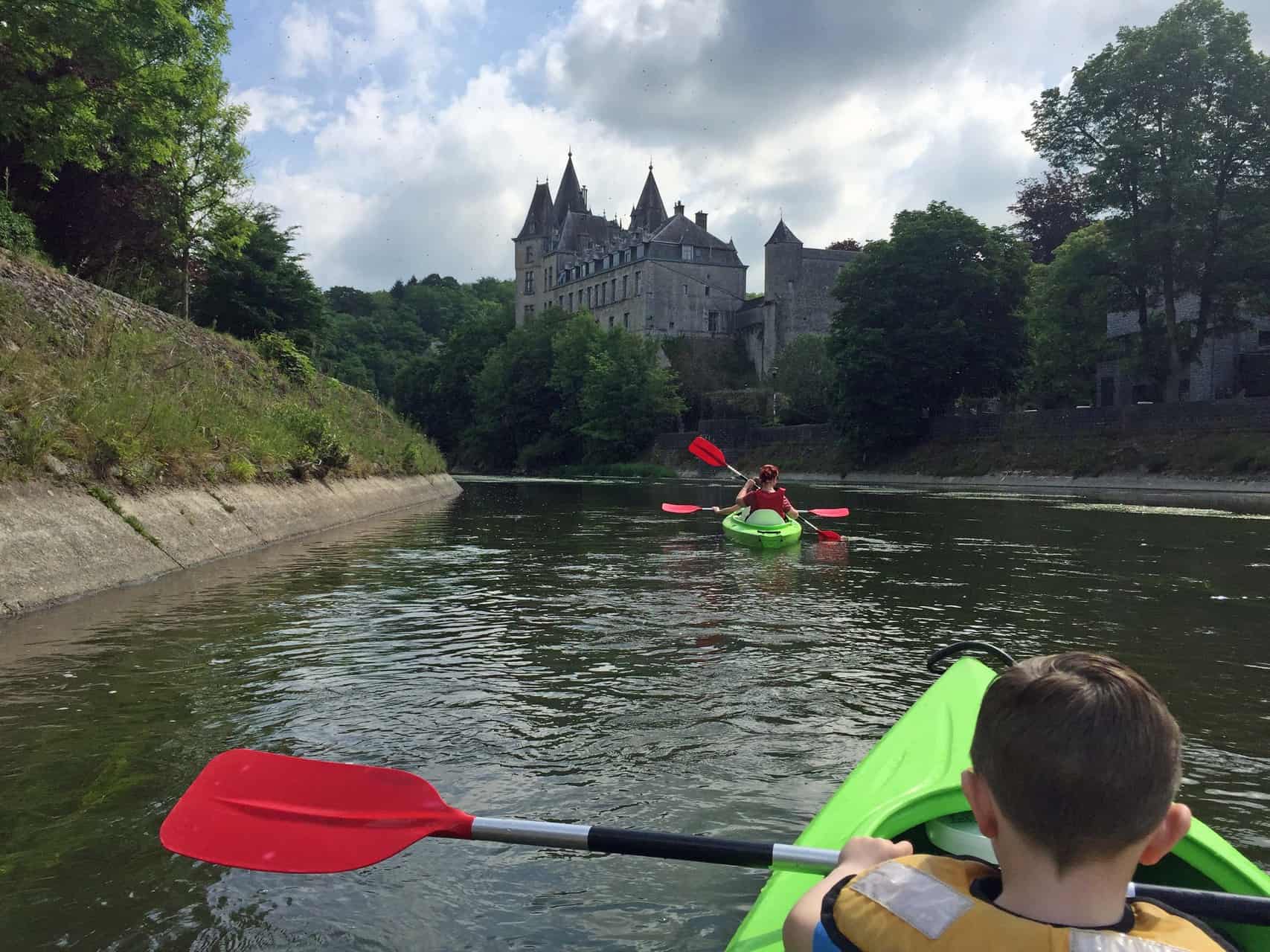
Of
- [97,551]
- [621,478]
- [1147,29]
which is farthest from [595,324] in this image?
[97,551]

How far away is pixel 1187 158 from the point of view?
3516cm

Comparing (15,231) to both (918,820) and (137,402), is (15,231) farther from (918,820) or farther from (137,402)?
(918,820)

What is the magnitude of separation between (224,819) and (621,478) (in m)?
59.4

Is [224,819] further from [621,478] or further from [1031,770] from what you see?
[621,478]

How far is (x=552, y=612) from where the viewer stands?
8.87 meters

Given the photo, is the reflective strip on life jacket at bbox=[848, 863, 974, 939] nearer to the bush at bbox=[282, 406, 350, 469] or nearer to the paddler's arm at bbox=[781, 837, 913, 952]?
the paddler's arm at bbox=[781, 837, 913, 952]

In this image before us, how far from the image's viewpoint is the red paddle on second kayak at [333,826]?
9.37 ft

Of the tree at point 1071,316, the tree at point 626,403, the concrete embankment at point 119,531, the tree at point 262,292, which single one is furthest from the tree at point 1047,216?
the concrete embankment at point 119,531

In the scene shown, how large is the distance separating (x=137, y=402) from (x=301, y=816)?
9559mm

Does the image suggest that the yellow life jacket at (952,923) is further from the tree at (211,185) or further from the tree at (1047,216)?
the tree at (1047,216)

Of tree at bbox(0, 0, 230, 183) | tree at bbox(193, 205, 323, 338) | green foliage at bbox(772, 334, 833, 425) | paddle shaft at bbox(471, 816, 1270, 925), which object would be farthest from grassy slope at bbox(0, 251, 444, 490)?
green foliage at bbox(772, 334, 833, 425)

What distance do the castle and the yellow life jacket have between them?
73468mm

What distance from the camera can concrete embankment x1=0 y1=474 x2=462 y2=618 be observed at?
25.5 feet

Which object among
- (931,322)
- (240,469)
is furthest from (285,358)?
(931,322)
